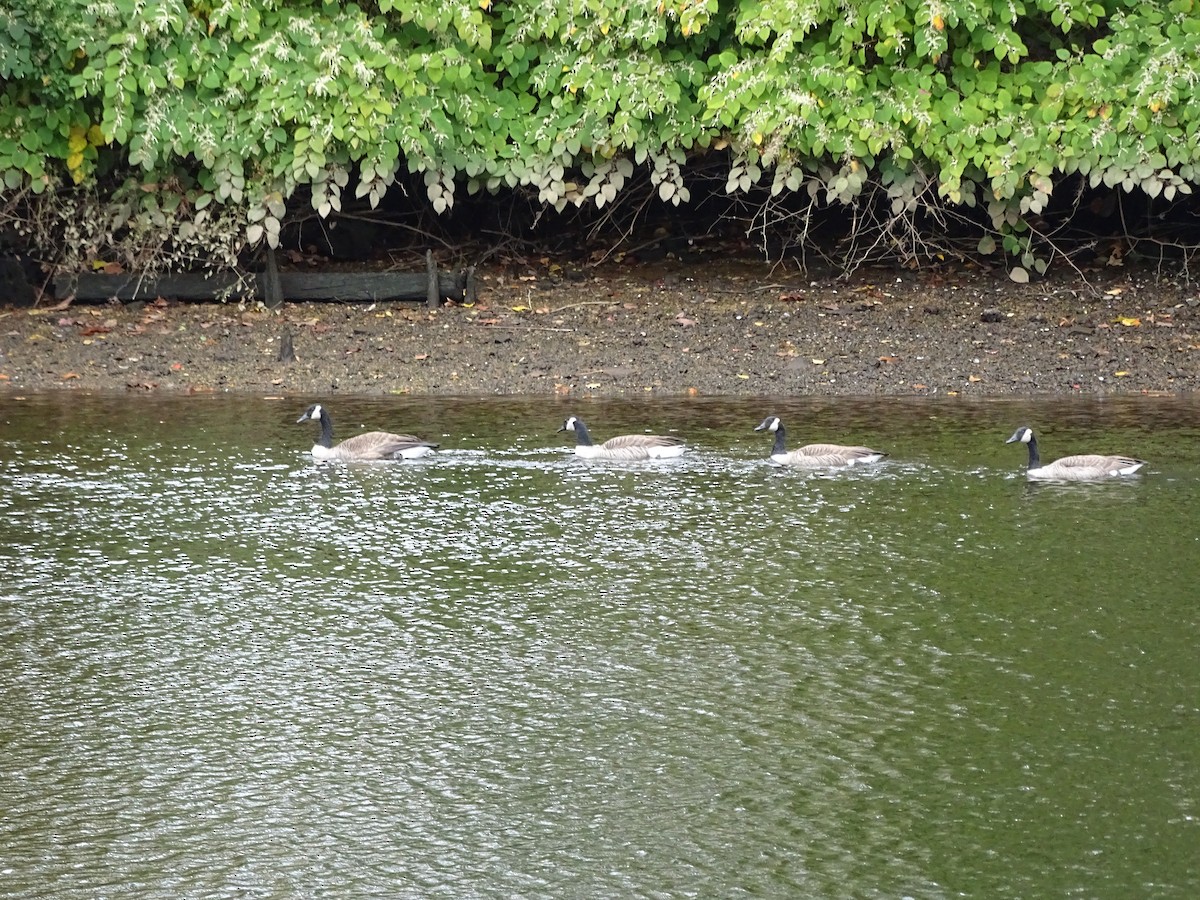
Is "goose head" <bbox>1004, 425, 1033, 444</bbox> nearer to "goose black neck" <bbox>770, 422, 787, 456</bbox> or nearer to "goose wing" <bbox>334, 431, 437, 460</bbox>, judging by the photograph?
"goose black neck" <bbox>770, 422, 787, 456</bbox>

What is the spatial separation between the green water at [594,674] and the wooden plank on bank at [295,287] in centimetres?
734

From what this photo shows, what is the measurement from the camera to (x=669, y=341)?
20594mm

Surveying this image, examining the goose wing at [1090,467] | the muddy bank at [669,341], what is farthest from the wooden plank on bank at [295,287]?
the goose wing at [1090,467]

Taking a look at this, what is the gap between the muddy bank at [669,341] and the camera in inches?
755

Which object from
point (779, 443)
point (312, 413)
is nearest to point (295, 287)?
point (312, 413)

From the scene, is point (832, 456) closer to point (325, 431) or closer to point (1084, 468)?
point (1084, 468)

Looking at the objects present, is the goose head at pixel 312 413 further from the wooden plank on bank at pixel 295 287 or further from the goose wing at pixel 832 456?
the wooden plank on bank at pixel 295 287

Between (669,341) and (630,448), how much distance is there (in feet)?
19.5

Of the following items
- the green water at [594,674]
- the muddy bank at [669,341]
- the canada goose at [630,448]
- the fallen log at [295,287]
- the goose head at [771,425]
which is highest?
the fallen log at [295,287]

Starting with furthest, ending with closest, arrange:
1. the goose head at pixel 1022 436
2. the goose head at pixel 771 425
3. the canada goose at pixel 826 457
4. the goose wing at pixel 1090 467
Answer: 1. the goose head at pixel 771 425
2. the canada goose at pixel 826 457
3. the goose head at pixel 1022 436
4. the goose wing at pixel 1090 467

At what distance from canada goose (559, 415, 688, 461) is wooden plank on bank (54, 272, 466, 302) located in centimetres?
786

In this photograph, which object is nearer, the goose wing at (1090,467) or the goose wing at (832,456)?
the goose wing at (1090,467)

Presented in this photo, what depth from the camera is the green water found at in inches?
279

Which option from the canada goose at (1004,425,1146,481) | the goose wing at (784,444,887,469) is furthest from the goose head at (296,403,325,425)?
the canada goose at (1004,425,1146,481)
